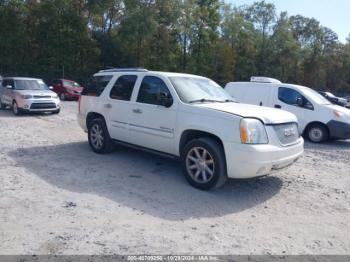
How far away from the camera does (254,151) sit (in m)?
5.08

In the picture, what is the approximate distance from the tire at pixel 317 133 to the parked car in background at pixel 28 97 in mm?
10055

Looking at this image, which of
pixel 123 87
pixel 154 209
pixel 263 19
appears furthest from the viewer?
pixel 263 19

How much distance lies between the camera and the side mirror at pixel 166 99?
240 inches

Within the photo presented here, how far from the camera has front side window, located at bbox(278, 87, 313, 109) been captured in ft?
36.0

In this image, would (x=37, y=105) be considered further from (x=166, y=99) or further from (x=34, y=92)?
(x=166, y=99)

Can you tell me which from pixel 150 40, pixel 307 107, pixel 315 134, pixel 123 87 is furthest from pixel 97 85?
pixel 150 40

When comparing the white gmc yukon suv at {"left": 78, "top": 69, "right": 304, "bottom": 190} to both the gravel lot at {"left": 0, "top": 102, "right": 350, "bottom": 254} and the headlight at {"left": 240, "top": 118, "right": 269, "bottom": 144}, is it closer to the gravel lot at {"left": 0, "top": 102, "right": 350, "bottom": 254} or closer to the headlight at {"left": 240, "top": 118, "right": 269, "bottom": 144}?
the headlight at {"left": 240, "top": 118, "right": 269, "bottom": 144}

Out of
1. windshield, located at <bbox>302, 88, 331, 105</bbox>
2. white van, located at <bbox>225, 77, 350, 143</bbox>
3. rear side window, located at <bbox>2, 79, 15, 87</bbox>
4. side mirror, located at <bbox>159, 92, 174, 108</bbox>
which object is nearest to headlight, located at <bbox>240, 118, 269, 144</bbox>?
side mirror, located at <bbox>159, 92, 174, 108</bbox>

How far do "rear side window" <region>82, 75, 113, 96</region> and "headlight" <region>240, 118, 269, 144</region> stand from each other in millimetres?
3603

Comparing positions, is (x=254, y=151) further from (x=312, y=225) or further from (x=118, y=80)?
(x=118, y=80)

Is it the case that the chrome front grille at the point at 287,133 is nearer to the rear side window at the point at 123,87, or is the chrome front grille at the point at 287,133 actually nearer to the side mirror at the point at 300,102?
the rear side window at the point at 123,87

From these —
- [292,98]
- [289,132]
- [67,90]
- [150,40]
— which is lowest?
[67,90]

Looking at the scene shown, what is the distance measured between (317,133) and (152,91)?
21.2 ft

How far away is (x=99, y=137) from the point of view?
25.3 feet
